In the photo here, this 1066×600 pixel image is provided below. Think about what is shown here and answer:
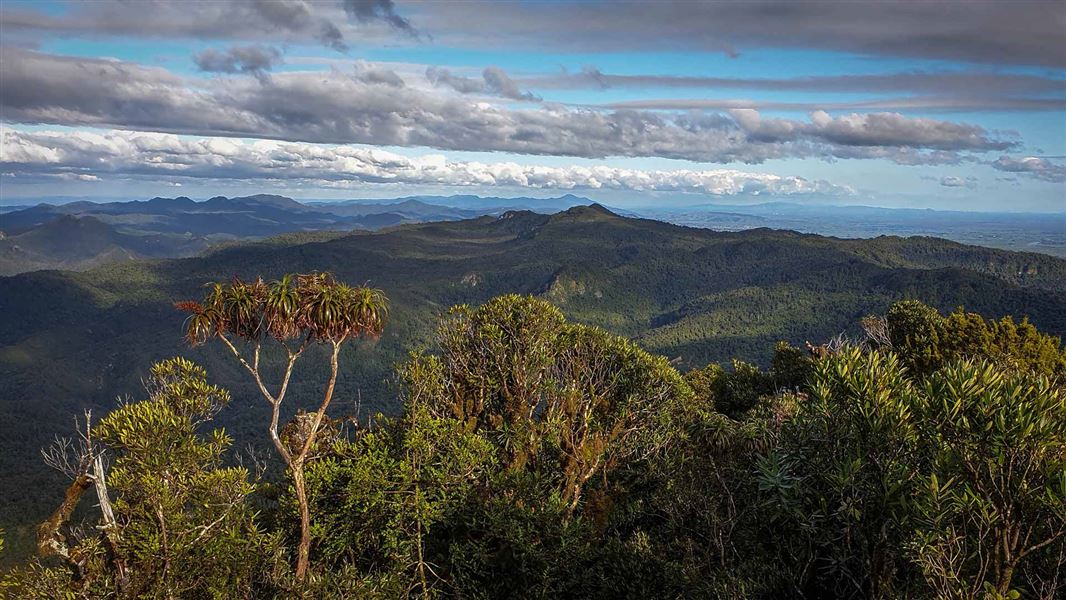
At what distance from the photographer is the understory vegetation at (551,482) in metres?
9.75

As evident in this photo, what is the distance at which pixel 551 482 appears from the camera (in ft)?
78.0

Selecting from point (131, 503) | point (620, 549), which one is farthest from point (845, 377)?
point (131, 503)

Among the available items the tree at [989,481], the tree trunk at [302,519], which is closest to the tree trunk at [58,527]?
the tree trunk at [302,519]

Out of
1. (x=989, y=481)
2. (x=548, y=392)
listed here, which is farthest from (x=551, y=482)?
(x=989, y=481)

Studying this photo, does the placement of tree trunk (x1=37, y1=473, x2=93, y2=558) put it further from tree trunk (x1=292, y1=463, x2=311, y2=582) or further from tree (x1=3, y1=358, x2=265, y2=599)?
tree trunk (x1=292, y1=463, x2=311, y2=582)

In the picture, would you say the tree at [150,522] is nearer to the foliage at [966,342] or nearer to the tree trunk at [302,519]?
the tree trunk at [302,519]

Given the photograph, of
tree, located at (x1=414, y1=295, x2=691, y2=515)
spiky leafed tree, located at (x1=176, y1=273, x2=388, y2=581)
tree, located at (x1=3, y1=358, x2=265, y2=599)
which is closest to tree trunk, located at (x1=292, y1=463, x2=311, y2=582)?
spiky leafed tree, located at (x1=176, y1=273, x2=388, y2=581)

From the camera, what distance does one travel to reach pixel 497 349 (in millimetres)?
23922

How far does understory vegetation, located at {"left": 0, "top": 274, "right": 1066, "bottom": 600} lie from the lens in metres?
9.75

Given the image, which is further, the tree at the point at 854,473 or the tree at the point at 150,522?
the tree at the point at 150,522

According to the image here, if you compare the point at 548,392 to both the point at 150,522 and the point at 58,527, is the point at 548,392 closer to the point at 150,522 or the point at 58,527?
the point at 150,522

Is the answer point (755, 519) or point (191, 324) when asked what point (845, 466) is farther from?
point (191, 324)

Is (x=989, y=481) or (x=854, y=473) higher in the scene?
(x=989, y=481)

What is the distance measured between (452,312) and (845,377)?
1735 centimetres
